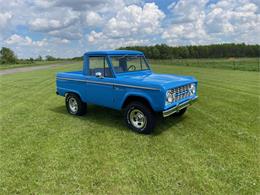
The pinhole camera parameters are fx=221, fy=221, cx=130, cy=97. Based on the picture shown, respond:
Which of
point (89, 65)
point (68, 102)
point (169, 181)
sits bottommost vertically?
point (169, 181)

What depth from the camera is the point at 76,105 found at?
7062mm

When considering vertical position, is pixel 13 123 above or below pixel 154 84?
below

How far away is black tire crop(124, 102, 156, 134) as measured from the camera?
17.1ft

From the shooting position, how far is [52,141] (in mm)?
5098

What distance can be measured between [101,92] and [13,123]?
Answer: 2.80 m

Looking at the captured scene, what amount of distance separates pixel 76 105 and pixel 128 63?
2170 mm

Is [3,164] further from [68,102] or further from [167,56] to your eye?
[167,56]

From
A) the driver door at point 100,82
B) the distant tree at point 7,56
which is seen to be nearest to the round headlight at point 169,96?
the driver door at point 100,82

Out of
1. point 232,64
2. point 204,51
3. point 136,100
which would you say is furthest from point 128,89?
point 204,51

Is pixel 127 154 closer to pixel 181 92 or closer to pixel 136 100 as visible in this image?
pixel 136 100

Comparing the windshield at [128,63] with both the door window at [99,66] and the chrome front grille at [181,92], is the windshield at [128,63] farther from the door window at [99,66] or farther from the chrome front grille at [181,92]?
the chrome front grille at [181,92]

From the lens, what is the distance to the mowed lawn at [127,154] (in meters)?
3.44

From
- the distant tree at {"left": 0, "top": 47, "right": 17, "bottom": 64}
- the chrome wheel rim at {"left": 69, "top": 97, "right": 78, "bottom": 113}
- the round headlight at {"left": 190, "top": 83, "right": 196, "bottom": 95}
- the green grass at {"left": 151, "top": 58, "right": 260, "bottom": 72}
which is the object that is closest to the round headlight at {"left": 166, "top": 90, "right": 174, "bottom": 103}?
the round headlight at {"left": 190, "top": 83, "right": 196, "bottom": 95}

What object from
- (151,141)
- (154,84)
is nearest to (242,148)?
(151,141)
